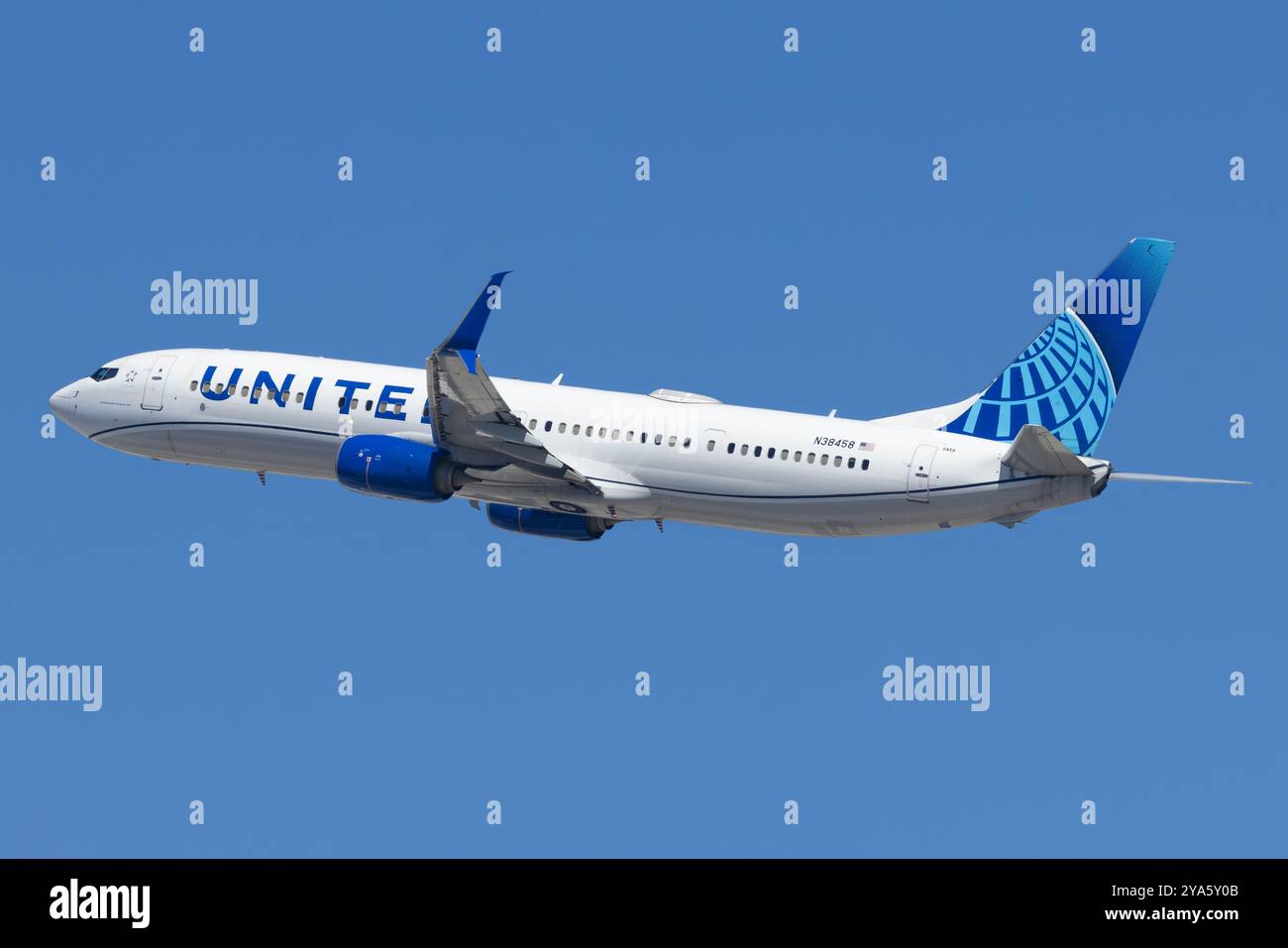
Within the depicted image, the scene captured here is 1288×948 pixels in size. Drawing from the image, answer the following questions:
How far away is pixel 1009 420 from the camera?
Answer: 201 ft

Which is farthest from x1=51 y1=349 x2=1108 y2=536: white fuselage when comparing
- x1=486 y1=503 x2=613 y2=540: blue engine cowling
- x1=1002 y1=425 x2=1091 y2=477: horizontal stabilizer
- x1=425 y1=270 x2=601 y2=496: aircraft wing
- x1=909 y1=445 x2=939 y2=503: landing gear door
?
x1=486 y1=503 x2=613 y2=540: blue engine cowling

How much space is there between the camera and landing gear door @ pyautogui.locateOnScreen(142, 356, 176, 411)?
6712 centimetres

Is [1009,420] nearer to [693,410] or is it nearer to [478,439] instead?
[693,410]

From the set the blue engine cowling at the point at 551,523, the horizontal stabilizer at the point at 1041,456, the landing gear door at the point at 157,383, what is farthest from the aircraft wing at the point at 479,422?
the horizontal stabilizer at the point at 1041,456

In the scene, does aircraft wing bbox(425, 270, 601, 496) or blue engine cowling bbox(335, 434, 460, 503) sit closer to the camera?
aircraft wing bbox(425, 270, 601, 496)

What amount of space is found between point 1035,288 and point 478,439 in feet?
55.2

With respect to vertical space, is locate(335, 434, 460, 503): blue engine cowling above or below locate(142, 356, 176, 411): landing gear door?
below

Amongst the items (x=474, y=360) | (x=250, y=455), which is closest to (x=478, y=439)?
(x=474, y=360)

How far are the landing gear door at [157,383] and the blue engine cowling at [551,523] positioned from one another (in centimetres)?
1046

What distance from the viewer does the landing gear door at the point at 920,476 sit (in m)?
59.1

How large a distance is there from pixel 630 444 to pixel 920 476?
8365 millimetres

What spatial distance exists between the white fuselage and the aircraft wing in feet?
2.09

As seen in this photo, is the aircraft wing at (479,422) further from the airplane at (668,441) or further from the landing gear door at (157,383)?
the landing gear door at (157,383)

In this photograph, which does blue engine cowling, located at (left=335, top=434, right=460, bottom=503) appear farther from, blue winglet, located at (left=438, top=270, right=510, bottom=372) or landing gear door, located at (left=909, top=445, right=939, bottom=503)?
landing gear door, located at (left=909, top=445, right=939, bottom=503)
